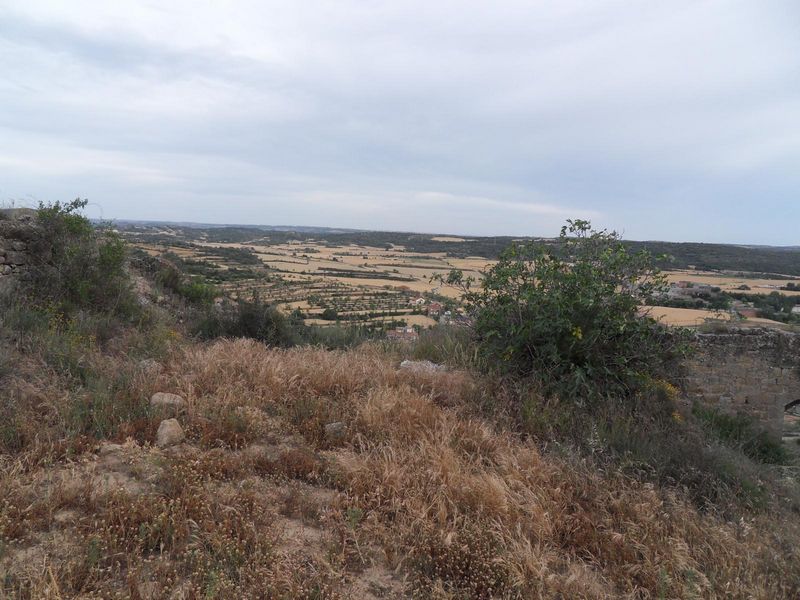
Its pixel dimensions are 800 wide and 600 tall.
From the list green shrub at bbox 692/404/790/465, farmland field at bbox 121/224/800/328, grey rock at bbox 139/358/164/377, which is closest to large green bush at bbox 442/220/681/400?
farmland field at bbox 121/224/800/328

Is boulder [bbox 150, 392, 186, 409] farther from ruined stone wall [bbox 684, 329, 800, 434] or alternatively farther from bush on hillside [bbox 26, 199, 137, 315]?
ruined stone wall [bbox 684, 329, 800, 434]

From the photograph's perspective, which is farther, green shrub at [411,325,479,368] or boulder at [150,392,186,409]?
green shrub at [411,325,479,368]

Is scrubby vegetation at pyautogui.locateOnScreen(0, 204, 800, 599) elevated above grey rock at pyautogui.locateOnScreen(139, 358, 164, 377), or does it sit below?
below

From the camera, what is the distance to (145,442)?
3.02 metres

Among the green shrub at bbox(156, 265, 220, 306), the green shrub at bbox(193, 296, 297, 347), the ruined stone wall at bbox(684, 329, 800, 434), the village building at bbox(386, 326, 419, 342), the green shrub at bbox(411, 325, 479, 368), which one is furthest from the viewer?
the green shrub at bbox(156, 265, 220, 306)

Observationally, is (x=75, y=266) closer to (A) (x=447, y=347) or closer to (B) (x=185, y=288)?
(B) (x=185, y=288)

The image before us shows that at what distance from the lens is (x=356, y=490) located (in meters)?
2.81

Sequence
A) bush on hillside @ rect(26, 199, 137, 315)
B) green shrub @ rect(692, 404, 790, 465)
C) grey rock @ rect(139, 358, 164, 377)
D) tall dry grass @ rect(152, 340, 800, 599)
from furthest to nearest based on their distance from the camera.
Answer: green shrub @ rect(692, 404, 790, 465) → bush on hillside @ rect(26, 199, 137, 315) → grey rock @ rect(139, 358, 164, 377) → tall dry grass @ rect(152, 340, 800, 599)

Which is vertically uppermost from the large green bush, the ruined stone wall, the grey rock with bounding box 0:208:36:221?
the grey rock with bounding box 0:208:36:221

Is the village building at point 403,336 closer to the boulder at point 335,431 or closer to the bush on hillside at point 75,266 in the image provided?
the boulder at point 335,431

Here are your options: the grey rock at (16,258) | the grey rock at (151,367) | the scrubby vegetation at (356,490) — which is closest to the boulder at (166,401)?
the scrubby vegetation at (356,490)

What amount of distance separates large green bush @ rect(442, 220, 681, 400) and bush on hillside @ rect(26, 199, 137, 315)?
18.4ft

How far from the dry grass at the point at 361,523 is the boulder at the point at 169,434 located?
92 mm

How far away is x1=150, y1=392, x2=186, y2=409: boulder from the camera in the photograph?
141 inches
